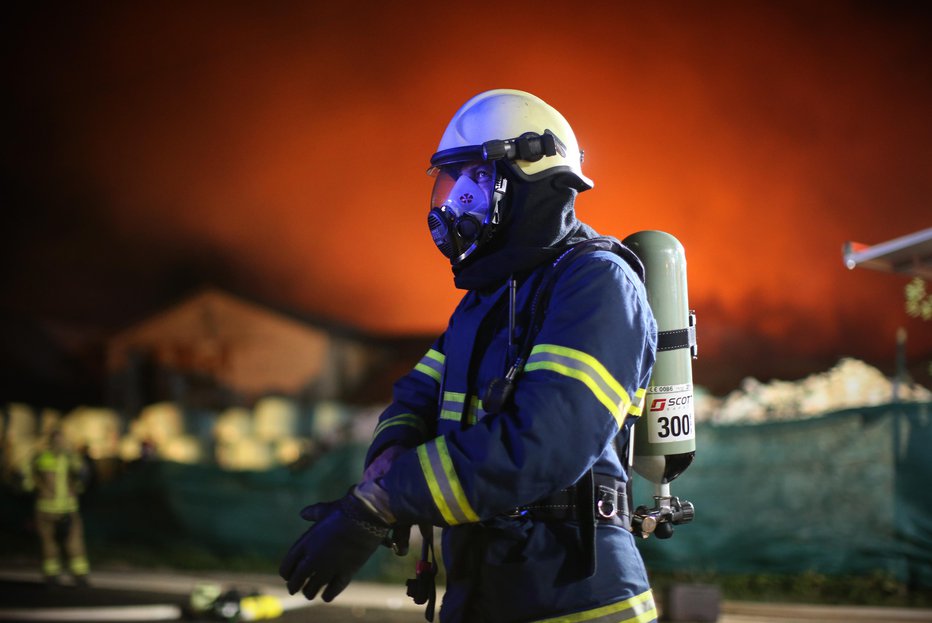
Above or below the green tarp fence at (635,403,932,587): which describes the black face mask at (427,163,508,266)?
above

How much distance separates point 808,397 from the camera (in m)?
15.0

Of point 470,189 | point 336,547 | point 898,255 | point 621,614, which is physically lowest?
point 621,614

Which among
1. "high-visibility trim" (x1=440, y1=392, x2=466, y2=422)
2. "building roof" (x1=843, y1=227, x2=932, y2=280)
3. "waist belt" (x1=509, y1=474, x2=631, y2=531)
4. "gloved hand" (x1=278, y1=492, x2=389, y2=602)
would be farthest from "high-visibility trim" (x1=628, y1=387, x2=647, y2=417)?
"building roof" (x1=843, y1=227, x2=932, y2=280)

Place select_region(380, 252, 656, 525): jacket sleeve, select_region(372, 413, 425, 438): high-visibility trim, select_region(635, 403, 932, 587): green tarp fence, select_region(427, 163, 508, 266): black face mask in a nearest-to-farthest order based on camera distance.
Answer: select_region(380, 252, 656, 525): jacket sleeve < select_region(427, 163, 508, 266): black face mask < select_region(372, 413, 425, 438): high-visibility trim < select_region(635, 403, 932, 587): green tarp fence

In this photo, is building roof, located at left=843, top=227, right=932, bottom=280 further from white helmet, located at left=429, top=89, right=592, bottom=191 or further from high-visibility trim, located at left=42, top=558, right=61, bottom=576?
high-visibility trim, located at left=42, top=558, right=61, bottom=576

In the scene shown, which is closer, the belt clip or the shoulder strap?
the shoulder strap

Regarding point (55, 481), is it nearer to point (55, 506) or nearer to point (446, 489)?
point (55, 506)

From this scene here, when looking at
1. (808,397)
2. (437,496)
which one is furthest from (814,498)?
(437,496)

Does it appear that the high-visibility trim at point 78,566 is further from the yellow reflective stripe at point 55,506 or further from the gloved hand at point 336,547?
the gloved hand at point 336,547

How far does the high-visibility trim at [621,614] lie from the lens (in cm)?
198

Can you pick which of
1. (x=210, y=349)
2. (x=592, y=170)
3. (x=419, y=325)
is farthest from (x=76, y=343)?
(x=592, y=170)

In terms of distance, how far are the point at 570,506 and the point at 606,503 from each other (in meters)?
0.09

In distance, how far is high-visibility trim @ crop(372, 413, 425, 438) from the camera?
2338 millimetres

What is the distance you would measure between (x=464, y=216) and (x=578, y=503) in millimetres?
729
